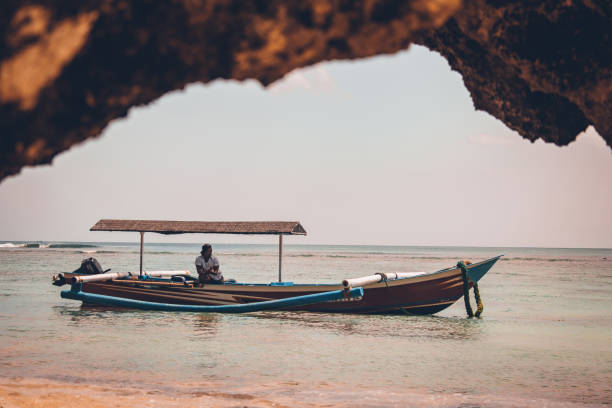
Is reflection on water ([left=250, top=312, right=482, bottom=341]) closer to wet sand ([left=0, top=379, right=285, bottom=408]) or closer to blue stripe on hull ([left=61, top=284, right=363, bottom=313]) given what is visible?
blue stripe on hull ([left=61, top=284, right=363, bottom=313])

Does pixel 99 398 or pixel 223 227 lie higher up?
pixel 223 227

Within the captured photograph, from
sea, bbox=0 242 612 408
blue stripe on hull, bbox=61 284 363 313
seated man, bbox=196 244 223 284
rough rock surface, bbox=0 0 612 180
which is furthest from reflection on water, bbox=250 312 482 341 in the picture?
rough rock surface, bbox=0 0 612 180

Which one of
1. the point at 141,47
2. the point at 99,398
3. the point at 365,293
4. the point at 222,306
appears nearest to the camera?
the point at 141,47

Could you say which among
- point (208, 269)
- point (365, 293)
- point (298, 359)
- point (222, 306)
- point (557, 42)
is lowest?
point (298, 359)

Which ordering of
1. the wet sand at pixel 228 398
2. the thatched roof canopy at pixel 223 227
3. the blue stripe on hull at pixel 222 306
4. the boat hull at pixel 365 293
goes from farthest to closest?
the thatched roof canopy at pixel 223 227 → the boat hull at pixel 365 293 → the blue stripe on hull at pixel 222 306 → the wet sand at pixel 228 398

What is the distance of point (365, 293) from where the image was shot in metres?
13.2

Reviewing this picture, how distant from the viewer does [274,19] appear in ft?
7.22

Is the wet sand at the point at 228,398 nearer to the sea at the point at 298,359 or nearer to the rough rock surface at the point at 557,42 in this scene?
the sea at the point at 298,359

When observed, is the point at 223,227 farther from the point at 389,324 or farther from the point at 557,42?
the point at 557,42

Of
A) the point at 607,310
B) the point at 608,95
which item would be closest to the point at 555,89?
the point at 608,95

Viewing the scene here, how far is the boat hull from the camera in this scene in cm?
1302

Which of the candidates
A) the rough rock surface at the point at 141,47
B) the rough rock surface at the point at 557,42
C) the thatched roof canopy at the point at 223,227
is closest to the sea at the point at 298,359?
the thatched roof canopy at the point at 223,227

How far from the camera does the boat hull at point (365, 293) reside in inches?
512

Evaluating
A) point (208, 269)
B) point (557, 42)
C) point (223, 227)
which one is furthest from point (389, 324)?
point (557, 42)
